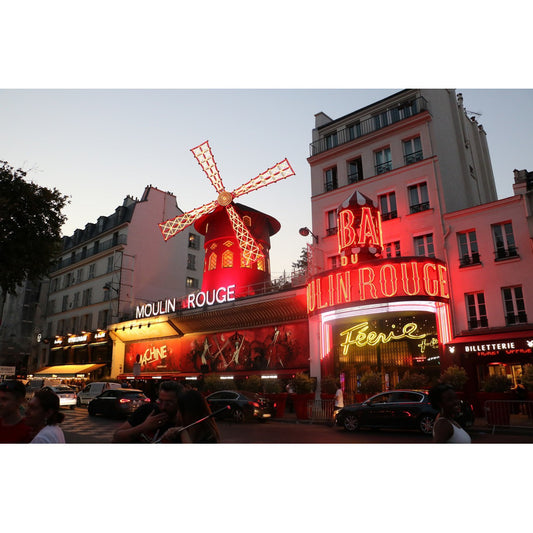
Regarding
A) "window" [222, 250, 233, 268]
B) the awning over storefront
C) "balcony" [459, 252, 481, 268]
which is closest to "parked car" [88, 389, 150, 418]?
"window" [222, 250, 233, 268]

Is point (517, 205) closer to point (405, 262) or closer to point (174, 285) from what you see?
point (405, 262)

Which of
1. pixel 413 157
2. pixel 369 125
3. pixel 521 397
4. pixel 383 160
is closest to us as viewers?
pixel 521 397

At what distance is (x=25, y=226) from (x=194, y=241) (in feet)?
64.1

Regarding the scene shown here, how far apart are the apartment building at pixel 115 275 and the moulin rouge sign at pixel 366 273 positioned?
672 inches

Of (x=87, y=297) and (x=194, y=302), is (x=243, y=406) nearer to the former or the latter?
(x=194, y=302)

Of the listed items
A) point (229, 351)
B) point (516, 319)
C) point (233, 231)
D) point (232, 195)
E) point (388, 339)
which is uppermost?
point (232, 195)

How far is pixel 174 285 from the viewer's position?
31.4 m

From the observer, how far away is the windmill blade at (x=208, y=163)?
966 inches

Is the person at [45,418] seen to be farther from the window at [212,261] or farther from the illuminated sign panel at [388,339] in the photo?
the window at [212,261]

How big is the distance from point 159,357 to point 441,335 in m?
17.0

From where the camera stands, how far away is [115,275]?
96.4ft

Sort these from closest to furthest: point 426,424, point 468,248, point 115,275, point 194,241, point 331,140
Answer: point 426,424 → point 468,248 → point 331,140 → point 115,275 → point 194,241

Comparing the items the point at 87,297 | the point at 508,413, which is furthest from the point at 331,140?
the point at 87,297

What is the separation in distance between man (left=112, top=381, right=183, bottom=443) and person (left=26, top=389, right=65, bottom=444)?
1.52 feet
